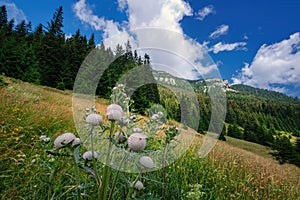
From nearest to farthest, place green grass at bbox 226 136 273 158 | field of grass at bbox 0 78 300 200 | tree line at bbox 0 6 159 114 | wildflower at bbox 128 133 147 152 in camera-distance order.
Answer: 1. wildflower at bbox 128 133 147 152
2. field of grass at bbox 0 78 300 200
3. tree line at bbox 0 6 159 114
4. green grass at bbox 226 136 273 158

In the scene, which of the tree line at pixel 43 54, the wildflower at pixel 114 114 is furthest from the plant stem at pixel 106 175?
the tree line at pixel 43 54

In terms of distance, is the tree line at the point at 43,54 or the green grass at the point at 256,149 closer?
the tree line at the point at 43,54

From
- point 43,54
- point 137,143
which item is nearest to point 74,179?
point 137,143

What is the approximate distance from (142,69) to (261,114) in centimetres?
9284

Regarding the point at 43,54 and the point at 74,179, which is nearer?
the point at 74,179

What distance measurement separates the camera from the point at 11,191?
141cm

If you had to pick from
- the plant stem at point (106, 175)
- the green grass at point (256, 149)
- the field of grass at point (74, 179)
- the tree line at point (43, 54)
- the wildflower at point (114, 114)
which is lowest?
the green grass at point (256, 149)

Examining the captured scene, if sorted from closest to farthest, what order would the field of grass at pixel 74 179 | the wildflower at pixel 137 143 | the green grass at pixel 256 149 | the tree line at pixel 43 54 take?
the wildflower at pixel 137 143, the field of grass at pixel 74 179, the tree line at pixel 43 54, the green grass at pixel 256 149

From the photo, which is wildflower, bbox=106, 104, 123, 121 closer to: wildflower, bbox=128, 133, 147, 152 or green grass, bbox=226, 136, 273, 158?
wildflower, bbox=128, 133, 147, 152

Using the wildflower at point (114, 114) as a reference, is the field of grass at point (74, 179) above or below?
below

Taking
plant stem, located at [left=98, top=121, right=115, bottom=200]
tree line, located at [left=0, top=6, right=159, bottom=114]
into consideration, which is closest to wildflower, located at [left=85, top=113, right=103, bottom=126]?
plant stem, located at [left=98, top=121, right=115, bottom=200]

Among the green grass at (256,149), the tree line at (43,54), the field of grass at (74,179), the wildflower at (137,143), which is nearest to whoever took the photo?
the wildflower at (137,143)

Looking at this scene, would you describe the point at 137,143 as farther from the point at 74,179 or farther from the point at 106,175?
the point at 74,179

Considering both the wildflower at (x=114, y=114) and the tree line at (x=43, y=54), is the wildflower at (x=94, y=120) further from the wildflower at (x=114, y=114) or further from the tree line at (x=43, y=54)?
the tree line at (x=43, y=54)
